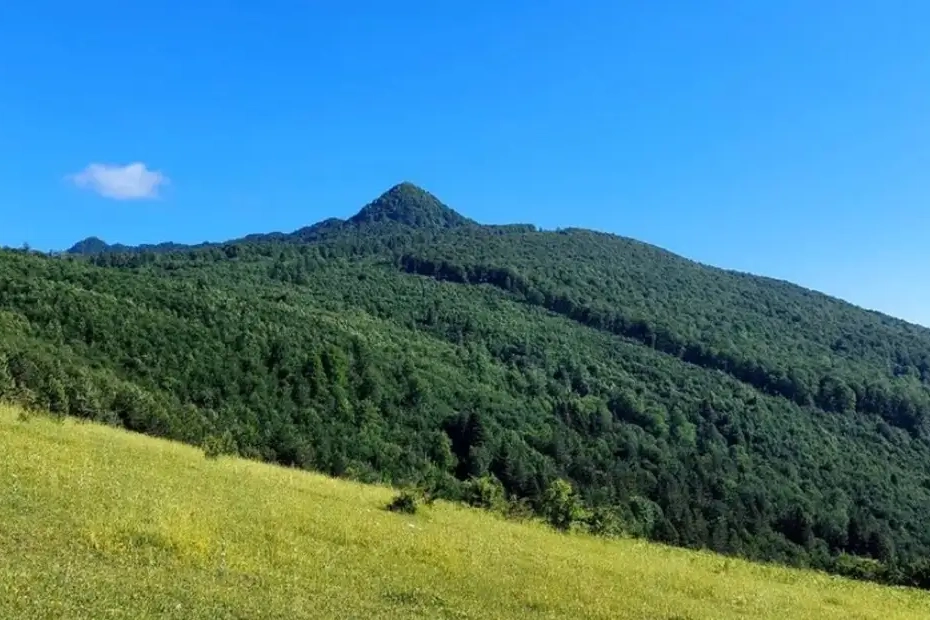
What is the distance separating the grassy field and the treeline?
136 metres

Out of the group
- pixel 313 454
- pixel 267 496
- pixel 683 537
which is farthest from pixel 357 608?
pixel 683 537

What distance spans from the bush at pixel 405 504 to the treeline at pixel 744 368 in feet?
465

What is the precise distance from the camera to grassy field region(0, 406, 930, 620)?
10.4m

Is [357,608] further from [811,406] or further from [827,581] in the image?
[811,406]

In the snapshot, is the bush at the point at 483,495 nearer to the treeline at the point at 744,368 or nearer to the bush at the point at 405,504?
the bush at the point at 405,504

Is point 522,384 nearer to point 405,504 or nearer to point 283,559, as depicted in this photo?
point 405,504

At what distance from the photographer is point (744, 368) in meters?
159

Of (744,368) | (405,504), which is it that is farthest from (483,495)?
(744,368)

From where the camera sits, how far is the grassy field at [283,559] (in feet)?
34.2

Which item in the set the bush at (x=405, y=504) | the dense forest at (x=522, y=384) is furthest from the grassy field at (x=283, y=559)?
the dense forest at (x=522, y=384)

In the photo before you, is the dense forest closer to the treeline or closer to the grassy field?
the treeline

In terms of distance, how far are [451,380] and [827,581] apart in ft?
315

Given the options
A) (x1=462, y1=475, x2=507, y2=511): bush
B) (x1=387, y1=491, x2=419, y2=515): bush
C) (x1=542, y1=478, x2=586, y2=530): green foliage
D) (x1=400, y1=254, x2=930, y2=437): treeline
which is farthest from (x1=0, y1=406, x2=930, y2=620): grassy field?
(x1=400, y1=254, x2=930, y2=437): treeline

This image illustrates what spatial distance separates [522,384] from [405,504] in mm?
112631
